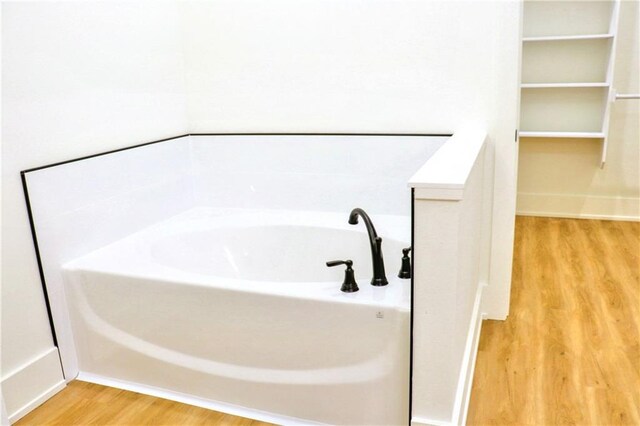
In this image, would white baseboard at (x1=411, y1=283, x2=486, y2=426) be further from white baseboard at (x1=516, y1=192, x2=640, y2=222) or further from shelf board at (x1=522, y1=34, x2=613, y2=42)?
shelf board at (x1=522, y1=34, x2=613, y2=42)

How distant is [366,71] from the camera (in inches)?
100

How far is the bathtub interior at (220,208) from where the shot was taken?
6.95 ft

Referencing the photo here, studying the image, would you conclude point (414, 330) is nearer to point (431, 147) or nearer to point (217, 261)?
point (431, 147)

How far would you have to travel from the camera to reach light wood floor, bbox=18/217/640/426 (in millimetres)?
1896

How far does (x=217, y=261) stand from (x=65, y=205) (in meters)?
0.78

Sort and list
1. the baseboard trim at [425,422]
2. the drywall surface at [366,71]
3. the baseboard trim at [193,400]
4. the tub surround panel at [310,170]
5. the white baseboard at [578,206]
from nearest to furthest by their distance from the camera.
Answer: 1. the baseboard trim at [425,422]
2. the baseboard trim at [193,400]
3. the drywall surface at [366,71]
4. the tub surround panel at [310,170]
5. the white baseboard at [578,206]

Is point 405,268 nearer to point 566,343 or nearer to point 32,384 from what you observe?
point 566,343

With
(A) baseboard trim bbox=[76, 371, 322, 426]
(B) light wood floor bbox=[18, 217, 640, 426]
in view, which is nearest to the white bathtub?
(A) baseboard trim bbox=[76, 371, 322, 426]

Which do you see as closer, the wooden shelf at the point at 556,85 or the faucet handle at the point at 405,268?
the faucet handle at the point at 405,268

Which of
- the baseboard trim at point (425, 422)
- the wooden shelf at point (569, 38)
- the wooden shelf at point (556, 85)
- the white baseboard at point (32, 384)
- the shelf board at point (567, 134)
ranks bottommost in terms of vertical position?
the white baseboard at point (32, 384)

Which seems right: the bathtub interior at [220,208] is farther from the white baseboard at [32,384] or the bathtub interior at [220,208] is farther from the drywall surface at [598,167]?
the drywall surface at [598,167]

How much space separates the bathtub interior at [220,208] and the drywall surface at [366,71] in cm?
12

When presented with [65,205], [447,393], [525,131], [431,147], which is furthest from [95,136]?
[525,131]

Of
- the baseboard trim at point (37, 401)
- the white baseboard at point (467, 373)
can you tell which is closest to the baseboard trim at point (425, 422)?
the white baseboard at point (467, 373)
